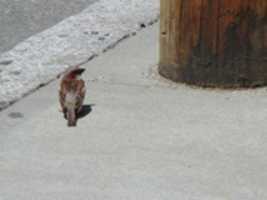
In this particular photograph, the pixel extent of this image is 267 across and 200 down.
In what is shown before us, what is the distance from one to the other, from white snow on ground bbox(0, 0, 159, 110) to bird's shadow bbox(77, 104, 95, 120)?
628mm

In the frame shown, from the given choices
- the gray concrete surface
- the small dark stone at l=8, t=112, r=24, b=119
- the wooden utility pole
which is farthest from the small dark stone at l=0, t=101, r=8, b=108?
the gray concrete surface

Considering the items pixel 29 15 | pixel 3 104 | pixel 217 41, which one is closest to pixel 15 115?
pixel 3 104

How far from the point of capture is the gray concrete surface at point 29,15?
10.0 metres

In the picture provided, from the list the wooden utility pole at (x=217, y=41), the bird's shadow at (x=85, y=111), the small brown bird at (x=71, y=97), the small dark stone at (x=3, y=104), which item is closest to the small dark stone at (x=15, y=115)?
the small dark stone at (x=3, y=104)

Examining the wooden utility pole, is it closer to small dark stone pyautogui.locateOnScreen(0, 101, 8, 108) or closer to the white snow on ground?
the white snow on ground

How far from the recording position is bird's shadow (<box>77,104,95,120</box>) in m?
7.34

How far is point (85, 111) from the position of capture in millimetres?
7453

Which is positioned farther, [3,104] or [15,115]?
[3,104]

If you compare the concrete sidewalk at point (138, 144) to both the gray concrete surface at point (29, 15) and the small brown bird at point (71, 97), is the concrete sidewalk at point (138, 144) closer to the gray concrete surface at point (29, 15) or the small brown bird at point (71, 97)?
the small brown bird at point (71, 97)

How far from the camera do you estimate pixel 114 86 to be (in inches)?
319

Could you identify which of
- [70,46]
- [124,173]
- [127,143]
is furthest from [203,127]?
[70,46]

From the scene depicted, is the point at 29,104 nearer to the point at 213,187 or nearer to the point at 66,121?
the point at 66,121

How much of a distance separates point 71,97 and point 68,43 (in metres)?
2.27

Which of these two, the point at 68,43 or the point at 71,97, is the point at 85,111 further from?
the point at 68,43
